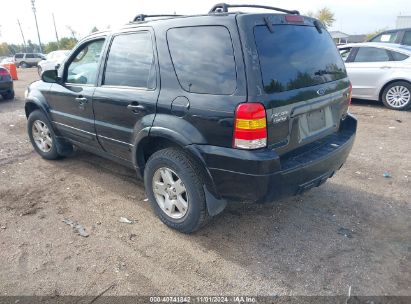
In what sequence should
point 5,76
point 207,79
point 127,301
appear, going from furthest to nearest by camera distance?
point 5,76 → point 207,79 → point 127,301

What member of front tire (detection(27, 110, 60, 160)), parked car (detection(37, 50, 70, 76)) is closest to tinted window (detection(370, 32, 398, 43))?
front tire (detection(27, 110, 60, 160))

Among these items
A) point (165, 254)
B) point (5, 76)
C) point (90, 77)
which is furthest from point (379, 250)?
point (5, 76)

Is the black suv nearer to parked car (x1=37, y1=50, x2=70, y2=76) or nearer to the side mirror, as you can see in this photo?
the side mirror

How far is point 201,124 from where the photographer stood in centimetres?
267

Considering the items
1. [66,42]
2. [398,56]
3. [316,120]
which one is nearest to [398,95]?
[398,56]

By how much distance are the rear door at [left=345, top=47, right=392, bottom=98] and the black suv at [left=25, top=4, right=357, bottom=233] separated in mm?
5343

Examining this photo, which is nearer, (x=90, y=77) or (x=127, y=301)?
(x=127, y=301)

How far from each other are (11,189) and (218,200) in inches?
115

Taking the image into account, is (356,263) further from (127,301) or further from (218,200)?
(127,301)

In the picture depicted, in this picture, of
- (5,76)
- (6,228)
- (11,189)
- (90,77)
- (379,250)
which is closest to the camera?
(379,250)

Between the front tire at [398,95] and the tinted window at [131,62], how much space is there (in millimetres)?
6943

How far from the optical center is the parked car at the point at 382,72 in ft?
25.3

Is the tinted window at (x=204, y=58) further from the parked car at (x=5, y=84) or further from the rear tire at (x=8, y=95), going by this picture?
the rear tire at (x=8, y=95)

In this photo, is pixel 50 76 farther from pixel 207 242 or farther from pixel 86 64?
pixel 207 242
